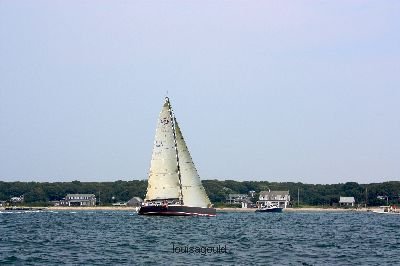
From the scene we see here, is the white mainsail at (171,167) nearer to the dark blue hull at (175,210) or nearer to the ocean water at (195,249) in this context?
the dark blue hull at (175,210)

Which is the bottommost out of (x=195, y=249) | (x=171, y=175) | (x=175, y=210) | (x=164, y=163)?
(x=195, y=249)

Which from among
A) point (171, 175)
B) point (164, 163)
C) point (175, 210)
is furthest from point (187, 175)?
point (175, 210)

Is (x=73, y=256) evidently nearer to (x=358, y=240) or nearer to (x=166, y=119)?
(x=358, y=240)

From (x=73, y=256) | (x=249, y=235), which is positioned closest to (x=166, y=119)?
(x=249, y=235)

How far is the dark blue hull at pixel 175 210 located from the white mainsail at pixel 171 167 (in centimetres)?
108

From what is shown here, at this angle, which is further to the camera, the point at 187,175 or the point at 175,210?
the point at 187,175

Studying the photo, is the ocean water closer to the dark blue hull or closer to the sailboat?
the dark blue hull

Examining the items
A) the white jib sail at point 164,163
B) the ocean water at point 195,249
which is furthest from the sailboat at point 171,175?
the ocean water at point 195,249

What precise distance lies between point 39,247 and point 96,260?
10.3 m

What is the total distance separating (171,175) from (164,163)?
1.86 m

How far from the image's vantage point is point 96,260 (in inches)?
1639

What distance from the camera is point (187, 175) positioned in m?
97.4

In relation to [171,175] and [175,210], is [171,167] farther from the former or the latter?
[175,210]

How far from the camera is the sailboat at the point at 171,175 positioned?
96625 mm
